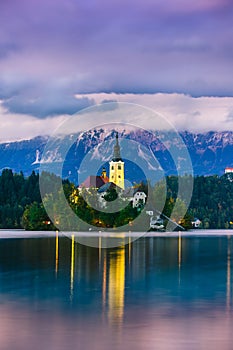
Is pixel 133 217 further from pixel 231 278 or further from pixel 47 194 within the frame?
pixel 231 278

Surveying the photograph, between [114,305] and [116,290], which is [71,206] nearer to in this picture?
[116,290]

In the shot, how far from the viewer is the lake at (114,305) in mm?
23905

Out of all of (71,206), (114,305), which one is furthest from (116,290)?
(71,206)

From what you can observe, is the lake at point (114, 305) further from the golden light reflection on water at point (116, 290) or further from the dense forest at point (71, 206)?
the dense forest at point (71, 206)

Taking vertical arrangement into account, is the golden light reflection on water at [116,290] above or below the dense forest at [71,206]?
below

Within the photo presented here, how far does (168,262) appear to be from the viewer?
188ft

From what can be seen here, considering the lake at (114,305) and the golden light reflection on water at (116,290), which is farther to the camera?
the golden light reflection on water at (116,290)

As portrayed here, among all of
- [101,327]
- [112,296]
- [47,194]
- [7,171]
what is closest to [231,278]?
[112,296]

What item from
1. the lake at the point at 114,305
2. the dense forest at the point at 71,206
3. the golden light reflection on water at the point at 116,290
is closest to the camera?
the lake at the point at 114,305

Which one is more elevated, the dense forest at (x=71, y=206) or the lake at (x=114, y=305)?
the dense forest at (x=71, y=206)

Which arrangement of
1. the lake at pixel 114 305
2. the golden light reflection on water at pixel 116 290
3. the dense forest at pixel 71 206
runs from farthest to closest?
1. the dense forest at pixel 71 206
2. the golden light reflection on water at pixel 116 290
3. the lake at pixel 114 305

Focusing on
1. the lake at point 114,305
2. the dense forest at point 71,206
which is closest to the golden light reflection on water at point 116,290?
the lake at point 114,305

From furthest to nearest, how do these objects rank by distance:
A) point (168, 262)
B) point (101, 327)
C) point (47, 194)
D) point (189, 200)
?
point (189, 200), point (47, 194), point (168, 262), point (101, 327)

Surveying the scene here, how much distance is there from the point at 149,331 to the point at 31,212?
394 ft
